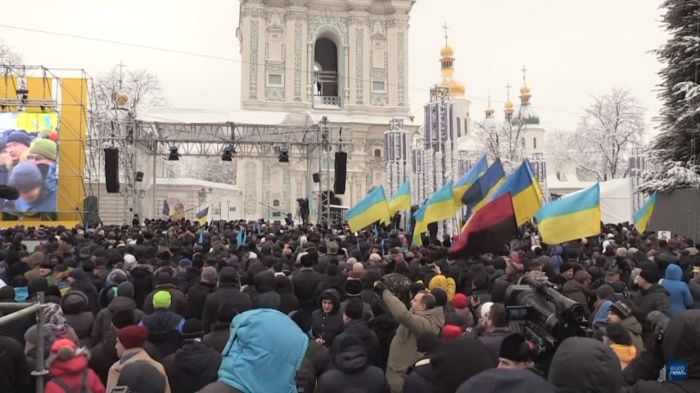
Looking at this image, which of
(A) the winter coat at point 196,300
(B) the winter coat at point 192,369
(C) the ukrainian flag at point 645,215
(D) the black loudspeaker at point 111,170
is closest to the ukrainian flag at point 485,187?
(C) the ukrainian flag at point 645,215

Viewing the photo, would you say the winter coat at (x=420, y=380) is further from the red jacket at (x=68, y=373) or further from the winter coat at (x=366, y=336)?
the red jacket at (x=68, y=373)

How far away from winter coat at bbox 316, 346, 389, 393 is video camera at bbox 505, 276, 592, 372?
1071mm

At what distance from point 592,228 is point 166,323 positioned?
6995 mm

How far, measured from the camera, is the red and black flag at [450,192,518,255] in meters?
7.98

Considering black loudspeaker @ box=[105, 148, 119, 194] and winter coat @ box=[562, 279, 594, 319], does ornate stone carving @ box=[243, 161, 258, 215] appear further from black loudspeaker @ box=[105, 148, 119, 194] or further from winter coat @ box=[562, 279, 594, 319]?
winter coat @ box=[562, 279, 594, 319]

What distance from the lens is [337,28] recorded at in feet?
161

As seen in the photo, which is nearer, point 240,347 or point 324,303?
point 240,347

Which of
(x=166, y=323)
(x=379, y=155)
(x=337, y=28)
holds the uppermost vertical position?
(x=337, y=28)

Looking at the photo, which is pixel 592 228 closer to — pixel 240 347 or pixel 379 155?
pixel 240 347

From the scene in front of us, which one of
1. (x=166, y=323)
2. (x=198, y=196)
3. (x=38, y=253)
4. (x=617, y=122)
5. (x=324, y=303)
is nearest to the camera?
(x=166, y=323)

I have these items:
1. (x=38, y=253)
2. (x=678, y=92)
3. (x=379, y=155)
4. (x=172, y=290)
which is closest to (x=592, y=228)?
(x=172, y=290)

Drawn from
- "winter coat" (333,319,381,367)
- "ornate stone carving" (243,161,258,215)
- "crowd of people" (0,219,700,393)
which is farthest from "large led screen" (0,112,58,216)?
"winter coat" (333,319,381,367)

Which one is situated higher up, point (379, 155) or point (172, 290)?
point (379, 155)

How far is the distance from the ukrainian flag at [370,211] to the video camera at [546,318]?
11.2 meters
